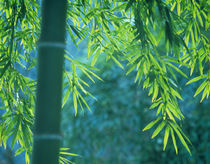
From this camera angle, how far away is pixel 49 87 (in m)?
1.20

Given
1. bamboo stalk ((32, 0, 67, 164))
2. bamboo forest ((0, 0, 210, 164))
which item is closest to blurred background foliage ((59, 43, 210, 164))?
bamboo forest ((0, 0, 210, 164))

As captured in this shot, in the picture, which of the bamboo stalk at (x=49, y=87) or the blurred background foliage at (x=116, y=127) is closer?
the bamboo stalk at (x=49, y=87)

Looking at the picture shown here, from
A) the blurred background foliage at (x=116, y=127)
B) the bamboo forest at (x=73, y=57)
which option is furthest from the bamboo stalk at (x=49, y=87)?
the blurred background foliage at (x=116, y=127)

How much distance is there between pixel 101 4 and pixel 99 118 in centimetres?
372

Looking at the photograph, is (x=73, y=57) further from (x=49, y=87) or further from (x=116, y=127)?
(x=116, y=127)

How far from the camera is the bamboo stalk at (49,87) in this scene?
118 cm

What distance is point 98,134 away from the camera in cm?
560

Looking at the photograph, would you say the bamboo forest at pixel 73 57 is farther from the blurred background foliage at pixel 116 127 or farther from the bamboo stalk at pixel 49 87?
the blurred background foliage at pixel 116 127

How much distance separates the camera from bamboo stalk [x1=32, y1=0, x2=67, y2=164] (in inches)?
46.5

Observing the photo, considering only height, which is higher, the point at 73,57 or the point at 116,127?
the point at 73,57

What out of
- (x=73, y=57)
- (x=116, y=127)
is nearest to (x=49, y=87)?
(x=73, y=57)

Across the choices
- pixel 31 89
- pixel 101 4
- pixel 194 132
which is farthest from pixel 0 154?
pixel 101 4

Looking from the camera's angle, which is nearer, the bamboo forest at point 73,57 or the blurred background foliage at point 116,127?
the bamboo forest at point 73,57

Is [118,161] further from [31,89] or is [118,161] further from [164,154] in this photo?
[31,89]
